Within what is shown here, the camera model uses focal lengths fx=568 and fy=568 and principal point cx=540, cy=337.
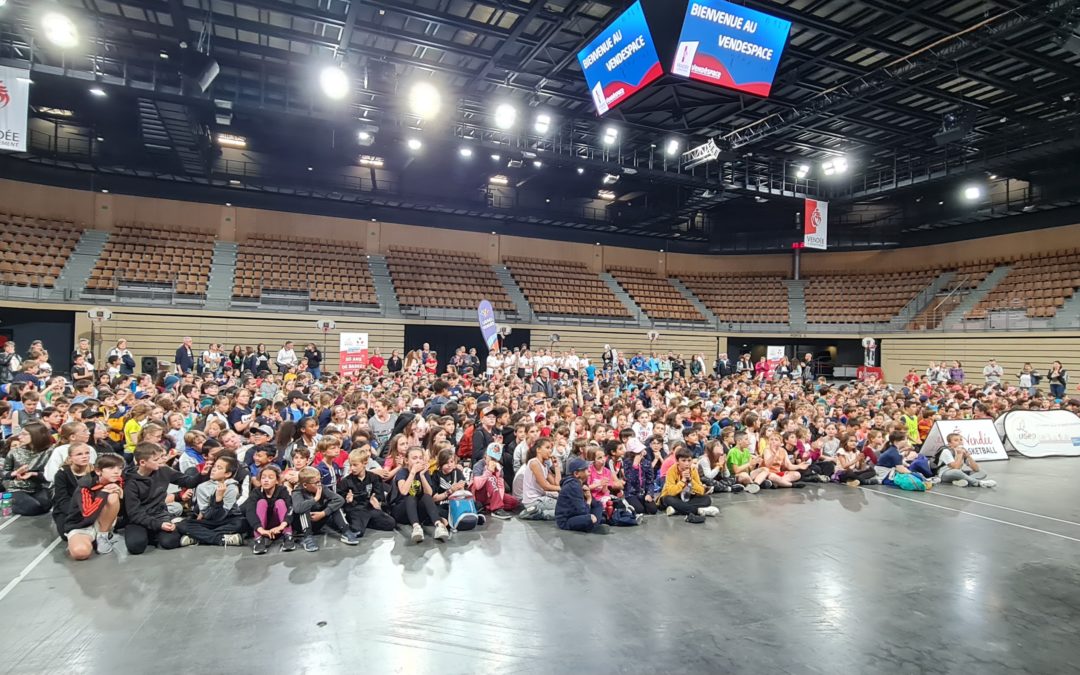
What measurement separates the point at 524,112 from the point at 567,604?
1726cm

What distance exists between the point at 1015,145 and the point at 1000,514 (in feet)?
68.5

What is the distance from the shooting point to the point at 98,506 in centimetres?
598

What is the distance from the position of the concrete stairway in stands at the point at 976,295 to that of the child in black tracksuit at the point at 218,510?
2891cm

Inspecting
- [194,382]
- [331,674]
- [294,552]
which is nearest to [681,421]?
[294,552]

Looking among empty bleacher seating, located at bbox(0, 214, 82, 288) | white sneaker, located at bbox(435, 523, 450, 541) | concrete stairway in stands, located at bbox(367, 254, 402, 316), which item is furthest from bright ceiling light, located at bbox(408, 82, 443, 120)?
white sneaker, located at bbox(435, 523, 450, 541)

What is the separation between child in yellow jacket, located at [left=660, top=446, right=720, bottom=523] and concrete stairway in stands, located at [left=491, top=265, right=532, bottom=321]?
1808 cm

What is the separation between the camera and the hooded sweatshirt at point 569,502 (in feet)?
23.7

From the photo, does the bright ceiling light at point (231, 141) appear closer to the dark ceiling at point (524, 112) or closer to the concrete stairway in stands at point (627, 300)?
the dark ceiling at point (524, 112)

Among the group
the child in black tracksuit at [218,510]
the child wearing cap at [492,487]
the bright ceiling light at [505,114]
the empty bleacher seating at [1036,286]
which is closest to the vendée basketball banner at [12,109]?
the child in black tracksuit at [218,510]

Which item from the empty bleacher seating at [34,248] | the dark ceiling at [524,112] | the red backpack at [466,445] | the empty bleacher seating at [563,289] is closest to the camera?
the red backpack at [466,445]

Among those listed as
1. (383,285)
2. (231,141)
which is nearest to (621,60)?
(383,285)

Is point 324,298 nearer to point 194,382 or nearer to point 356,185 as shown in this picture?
point 356,185

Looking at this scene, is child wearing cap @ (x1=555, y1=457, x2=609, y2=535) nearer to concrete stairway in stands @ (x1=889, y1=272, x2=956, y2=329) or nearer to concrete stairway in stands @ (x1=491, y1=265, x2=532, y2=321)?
concrete stairway in stands @ (x1=491, y1=265, x2=532, y2=321)

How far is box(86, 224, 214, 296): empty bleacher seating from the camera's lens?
794 inches
